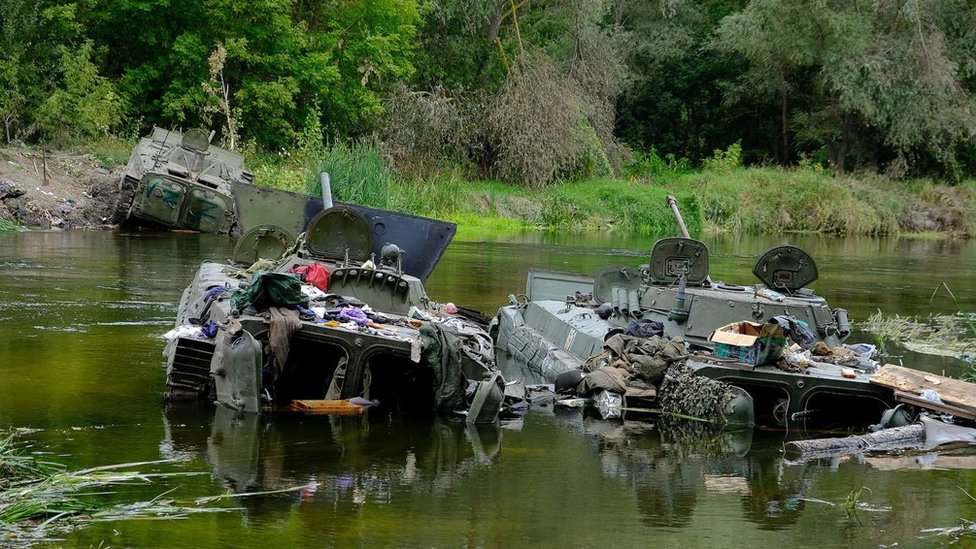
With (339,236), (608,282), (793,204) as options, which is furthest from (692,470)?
(793,204)

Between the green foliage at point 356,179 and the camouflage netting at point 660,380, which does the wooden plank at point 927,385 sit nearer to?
the camouflage netting at point 660,380

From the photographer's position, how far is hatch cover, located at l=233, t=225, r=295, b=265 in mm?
17672

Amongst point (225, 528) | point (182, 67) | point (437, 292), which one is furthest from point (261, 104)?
point (225, 528)

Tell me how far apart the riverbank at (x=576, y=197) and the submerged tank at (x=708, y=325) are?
14.2 meters

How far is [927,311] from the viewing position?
24.7 meters

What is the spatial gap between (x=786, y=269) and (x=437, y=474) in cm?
691

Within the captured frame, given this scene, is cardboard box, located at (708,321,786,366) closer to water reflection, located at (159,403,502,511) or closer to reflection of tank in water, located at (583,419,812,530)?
reflection of tank in water, located at (583,419,812,530)

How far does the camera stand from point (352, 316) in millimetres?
13164

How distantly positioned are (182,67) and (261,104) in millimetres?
2697

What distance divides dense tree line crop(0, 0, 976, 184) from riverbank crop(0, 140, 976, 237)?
1070 mm

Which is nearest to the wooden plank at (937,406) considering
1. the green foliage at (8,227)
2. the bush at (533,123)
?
the green foliage at (8,227)

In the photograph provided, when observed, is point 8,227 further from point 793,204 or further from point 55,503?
point 793,204

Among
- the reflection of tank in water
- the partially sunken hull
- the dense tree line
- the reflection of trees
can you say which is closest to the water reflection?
the reflection of tank in water

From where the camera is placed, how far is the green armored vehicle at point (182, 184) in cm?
2998
